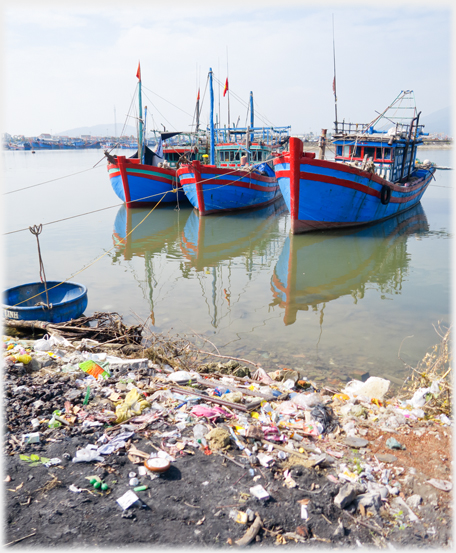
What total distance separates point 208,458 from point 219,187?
15513 millimetres

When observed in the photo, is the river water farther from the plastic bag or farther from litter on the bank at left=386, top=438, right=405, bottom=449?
the plastic bag

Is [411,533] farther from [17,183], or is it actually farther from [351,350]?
[17,183]

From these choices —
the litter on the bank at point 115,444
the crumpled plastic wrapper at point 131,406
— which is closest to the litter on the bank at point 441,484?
the litter on the bank at point 115,444

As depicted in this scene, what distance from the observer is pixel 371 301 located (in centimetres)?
864

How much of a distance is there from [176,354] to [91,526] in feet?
9.93

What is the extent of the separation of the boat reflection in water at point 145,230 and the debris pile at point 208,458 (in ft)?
26.7

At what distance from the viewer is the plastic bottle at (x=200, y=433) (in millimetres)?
3602

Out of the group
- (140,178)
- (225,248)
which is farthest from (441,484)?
(140,178)

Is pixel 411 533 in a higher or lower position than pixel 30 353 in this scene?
lower

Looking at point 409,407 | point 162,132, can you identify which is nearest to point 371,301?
point 409,407

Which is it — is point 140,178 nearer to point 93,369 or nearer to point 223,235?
point 223,235

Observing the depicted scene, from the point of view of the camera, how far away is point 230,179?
18.0 metres

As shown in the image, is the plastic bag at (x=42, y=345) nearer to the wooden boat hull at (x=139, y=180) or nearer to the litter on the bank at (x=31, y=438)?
the litter on the bank at (x=31, y=438)

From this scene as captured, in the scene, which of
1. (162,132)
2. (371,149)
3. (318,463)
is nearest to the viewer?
(318,463)
